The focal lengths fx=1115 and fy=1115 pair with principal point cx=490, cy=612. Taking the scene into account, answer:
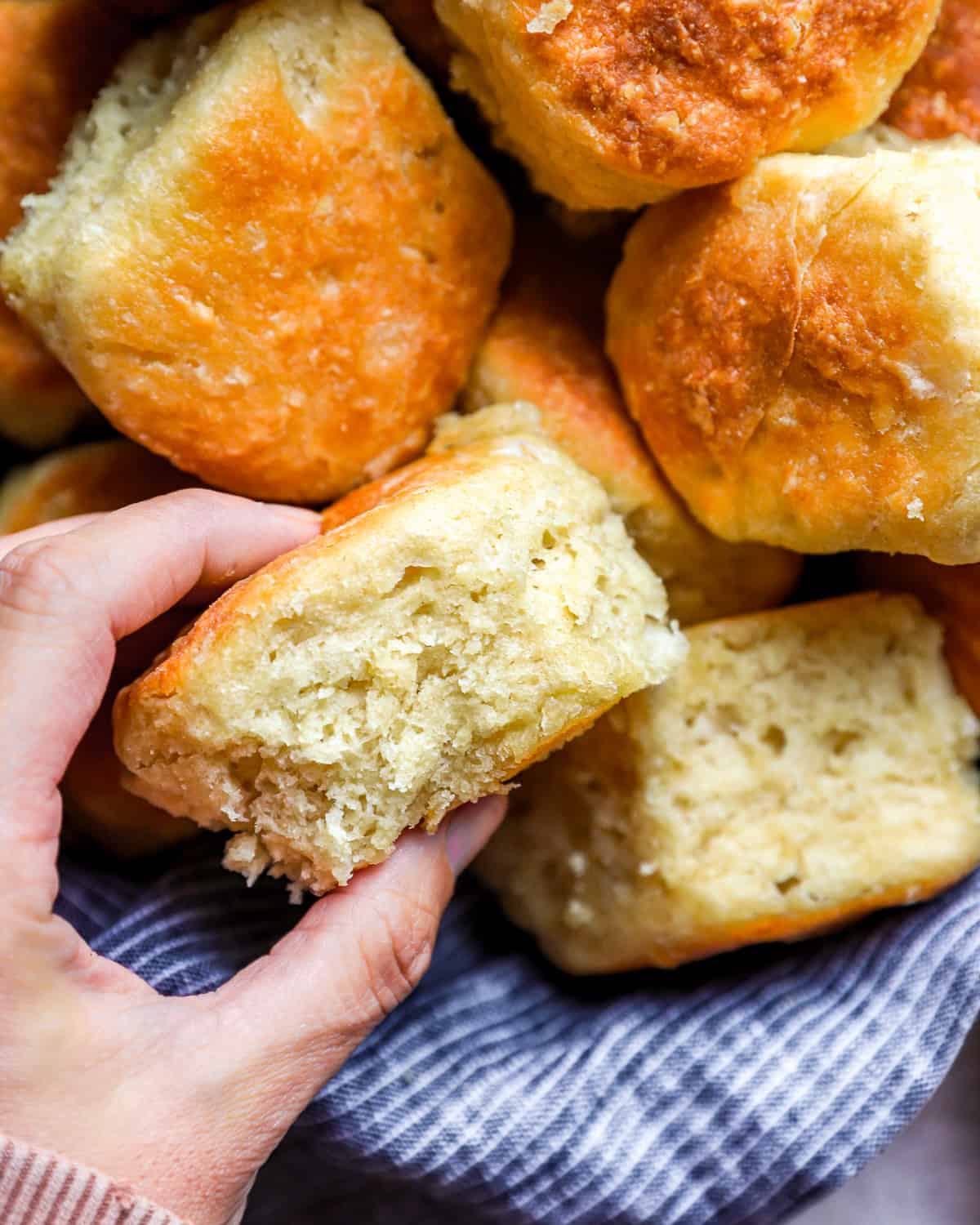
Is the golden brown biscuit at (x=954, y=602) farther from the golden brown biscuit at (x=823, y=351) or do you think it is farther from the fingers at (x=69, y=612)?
the fingers at (x=69, y=612)

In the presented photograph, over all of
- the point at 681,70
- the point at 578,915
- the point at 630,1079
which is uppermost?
the point at 681,70

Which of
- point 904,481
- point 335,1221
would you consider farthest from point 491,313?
point 335,1221

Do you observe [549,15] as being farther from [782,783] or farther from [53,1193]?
[53,1193]

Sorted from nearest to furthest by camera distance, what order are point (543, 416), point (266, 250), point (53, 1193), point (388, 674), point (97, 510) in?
point (53, 1193) < point (388, 674) < point (266, 250) < point (543, 416) < point (97, 510)

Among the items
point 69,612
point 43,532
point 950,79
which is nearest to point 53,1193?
point 69,612

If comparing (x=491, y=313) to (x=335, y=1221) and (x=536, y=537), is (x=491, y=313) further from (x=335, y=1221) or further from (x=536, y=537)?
(x=335, y=1221)
